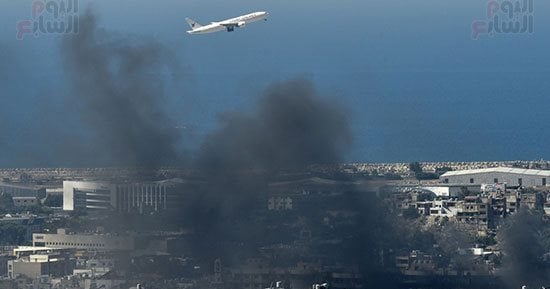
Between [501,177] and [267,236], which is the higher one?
[501,177]

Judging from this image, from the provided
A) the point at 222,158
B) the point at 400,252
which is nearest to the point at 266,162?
the point at 222,158

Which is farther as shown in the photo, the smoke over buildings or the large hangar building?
the large hangar building

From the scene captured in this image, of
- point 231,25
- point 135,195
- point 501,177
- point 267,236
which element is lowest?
point 267,236

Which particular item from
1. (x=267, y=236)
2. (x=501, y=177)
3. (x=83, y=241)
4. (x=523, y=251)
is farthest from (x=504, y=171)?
(x=523, y=251)

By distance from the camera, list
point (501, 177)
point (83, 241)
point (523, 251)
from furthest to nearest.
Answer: point (501, 177)
point (83, 241)
point (523, 251)

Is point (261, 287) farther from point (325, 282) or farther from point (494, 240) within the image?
point (494, 240)

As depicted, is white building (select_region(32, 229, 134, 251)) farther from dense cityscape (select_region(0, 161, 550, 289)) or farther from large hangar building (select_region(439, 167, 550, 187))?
large hangar building (select_region(439, 167, 550, 187))

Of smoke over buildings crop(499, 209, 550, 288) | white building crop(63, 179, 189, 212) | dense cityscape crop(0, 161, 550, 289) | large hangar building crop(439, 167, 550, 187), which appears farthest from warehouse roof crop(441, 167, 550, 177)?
white building crop(63, 179, 189, 212)

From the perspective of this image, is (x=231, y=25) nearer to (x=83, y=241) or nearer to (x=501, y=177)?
(x=83, y=241)

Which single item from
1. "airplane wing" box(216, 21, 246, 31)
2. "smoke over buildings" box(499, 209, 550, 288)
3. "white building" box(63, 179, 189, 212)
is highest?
"airplane wing" box(216, 21, 246, 31)
